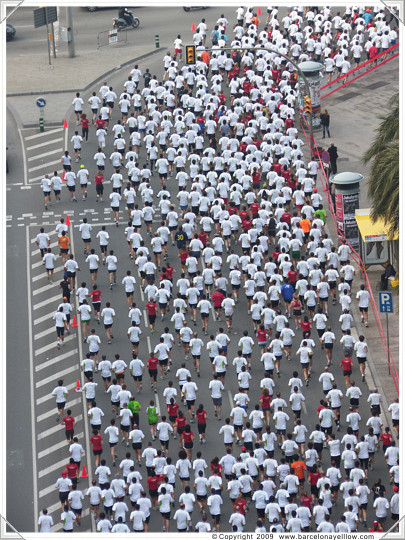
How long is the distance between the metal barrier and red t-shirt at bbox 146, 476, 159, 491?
1498 inches

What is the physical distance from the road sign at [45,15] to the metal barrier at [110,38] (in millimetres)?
3871

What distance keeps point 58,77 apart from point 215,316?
80.5 feet

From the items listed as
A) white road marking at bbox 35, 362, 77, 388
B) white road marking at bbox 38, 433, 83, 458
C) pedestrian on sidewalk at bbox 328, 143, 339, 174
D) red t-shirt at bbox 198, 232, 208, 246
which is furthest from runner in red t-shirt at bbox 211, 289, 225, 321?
pedestrian on sidewalk at bbox 328, 143, 339, 174

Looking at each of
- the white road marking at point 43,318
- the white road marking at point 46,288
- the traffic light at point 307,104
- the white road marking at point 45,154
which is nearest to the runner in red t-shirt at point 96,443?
the white road marking at point 43,318

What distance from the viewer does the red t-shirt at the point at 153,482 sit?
1735 inches

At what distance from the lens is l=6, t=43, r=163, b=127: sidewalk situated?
70.5 meters

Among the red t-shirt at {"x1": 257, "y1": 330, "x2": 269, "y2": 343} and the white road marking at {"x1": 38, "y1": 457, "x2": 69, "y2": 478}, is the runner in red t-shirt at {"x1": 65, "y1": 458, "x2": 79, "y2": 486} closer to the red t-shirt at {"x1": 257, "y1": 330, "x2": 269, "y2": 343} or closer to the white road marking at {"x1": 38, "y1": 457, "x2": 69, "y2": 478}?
the white road marking at {"x1": 38, "y1": 457, "x2": 69, "y2": 478}

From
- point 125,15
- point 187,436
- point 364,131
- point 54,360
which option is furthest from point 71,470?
point 125,15

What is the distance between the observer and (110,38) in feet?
258

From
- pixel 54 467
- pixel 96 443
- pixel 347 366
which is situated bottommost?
pixel 54 467

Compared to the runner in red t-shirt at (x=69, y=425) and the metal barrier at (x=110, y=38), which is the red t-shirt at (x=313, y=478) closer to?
the runner in red t-shirt at (x=69, y=425)

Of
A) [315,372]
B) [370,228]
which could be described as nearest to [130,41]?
[370,228]

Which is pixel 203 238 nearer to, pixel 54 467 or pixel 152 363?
pixel 152 363

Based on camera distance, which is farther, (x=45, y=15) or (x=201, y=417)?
(x=45, y=15)
